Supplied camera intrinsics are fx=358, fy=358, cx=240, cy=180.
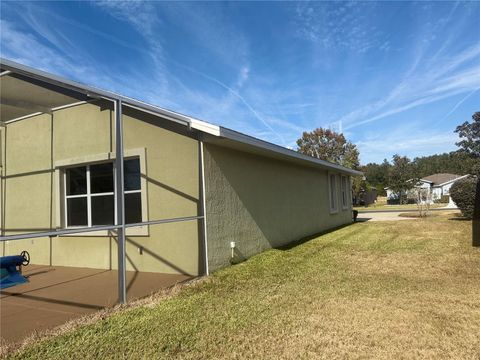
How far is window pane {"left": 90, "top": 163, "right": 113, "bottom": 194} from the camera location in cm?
827

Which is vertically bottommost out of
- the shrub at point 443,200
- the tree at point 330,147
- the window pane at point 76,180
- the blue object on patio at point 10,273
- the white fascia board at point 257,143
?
the blue object on patio at point 10,273

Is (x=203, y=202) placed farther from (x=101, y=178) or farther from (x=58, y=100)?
(x=58, y=100)

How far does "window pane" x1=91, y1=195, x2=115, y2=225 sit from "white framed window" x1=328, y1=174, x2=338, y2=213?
1098cm

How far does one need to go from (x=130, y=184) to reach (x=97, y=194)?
1061 mm

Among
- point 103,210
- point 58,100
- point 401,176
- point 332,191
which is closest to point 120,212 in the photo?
point 103,210

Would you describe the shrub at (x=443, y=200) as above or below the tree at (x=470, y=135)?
below

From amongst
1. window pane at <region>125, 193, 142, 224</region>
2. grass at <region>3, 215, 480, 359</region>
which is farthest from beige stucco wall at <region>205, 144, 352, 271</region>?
window pane at <region>125, 193, 142, 224</region>

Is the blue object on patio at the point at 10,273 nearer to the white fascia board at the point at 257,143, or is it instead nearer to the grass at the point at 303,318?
the grass at the point at 303,318

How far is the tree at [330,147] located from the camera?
4444cm

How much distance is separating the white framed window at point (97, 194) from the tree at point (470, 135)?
112 feet

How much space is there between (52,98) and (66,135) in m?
1.73

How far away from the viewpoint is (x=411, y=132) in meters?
31.2

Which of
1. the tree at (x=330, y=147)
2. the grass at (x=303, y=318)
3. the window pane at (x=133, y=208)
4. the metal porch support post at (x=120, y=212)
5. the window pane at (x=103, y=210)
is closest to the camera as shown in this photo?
the grass at (x=303, y=318)

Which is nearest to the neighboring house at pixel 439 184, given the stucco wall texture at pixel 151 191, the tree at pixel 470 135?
the tree at pixel 470 135
